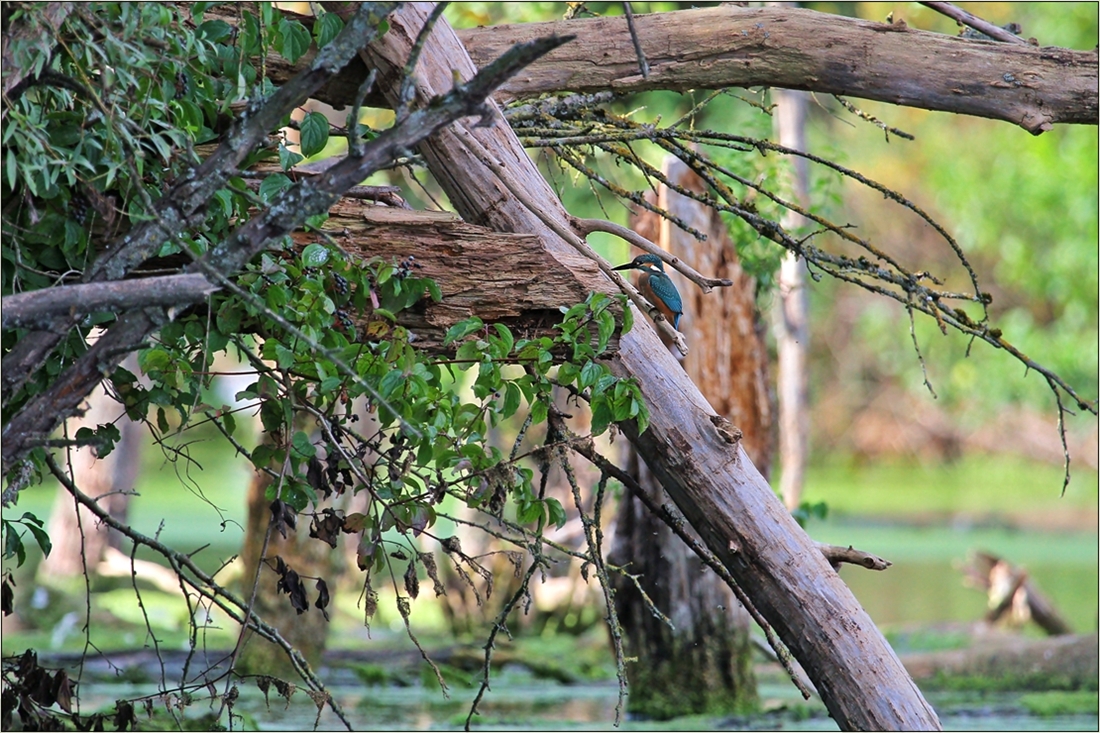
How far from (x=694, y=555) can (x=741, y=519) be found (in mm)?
2071

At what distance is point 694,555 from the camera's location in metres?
4.58

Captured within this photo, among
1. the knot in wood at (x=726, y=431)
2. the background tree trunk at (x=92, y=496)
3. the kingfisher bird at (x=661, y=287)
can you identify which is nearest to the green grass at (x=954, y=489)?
the background tree trunk at (x=92, y=496)

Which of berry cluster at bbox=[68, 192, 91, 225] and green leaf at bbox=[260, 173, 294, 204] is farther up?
green leaf at bbox=[260, 173, 294, 204]

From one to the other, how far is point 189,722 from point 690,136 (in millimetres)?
2672

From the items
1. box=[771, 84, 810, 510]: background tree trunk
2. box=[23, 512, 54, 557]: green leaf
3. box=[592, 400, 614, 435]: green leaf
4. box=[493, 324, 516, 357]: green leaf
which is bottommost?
Answer: box=[23, 512, 54, 557]: green leaf

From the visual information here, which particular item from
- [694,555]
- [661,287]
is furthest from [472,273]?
[694,555]

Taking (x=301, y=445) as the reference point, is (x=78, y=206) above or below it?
above

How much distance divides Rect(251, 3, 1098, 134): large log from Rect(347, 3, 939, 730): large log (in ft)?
1.41

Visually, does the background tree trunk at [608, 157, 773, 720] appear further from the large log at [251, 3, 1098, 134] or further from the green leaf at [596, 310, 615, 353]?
the green leaf at [596, 310, 615, 353]

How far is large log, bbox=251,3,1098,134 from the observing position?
276 centimetres

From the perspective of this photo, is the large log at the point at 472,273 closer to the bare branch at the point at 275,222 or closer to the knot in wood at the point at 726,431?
the knot in wood at the point at 726,431

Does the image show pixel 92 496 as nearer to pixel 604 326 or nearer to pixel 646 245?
pixel 646 245

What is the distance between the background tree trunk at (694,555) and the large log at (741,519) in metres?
1.92

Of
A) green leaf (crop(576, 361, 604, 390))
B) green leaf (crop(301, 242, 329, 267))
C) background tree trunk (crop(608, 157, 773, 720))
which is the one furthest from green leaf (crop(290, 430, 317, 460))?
background tree trunk (crop(608, 157, 773, 720))
